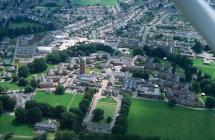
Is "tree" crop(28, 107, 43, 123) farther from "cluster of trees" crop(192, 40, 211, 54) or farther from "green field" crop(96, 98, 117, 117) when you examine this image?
"cluster of trees" crop(192, 40, 211, 54)

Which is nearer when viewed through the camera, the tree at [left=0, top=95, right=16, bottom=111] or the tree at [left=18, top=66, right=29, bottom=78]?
the tree at [left=0, top=95, right=16, bottom=111]

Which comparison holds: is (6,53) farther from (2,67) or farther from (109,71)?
(109,71)

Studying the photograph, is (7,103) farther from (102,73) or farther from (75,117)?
(102,73)

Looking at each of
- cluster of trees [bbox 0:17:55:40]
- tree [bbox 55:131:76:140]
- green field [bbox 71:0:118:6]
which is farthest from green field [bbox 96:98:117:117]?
green field [bbox 71:0:118:6]

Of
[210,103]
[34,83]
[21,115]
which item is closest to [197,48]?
[210,103]

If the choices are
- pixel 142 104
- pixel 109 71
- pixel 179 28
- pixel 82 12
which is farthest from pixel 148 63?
pixel 82 12

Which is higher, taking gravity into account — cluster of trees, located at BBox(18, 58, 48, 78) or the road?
cluster of trees, located at BBox(18, 58, 48, 78)
